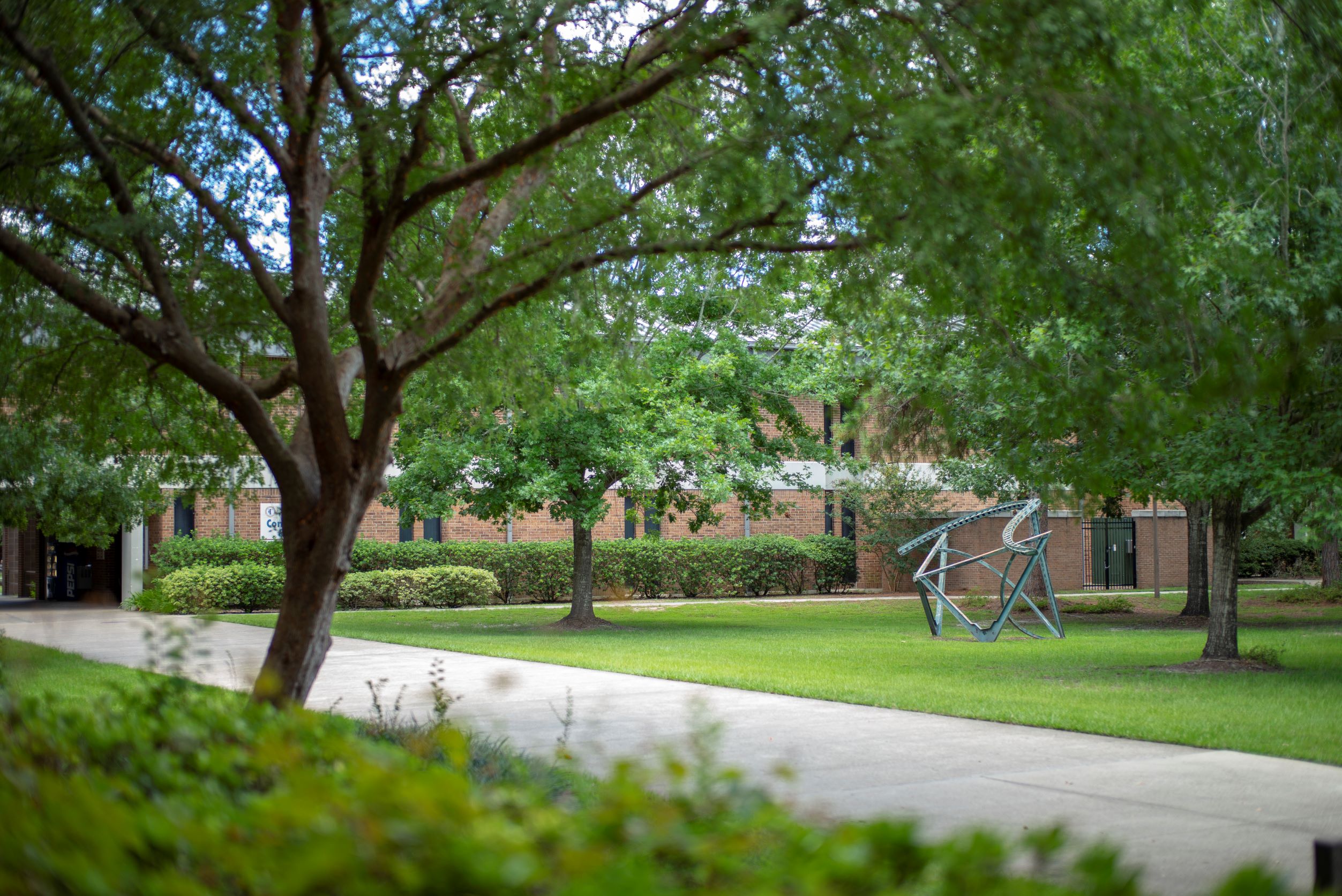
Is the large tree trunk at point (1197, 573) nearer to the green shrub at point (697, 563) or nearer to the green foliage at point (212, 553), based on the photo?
the green shrub at point (697, 563)

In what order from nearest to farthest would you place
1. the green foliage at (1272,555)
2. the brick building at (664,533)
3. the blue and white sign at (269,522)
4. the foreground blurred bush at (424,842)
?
Result: the foreground blurred bush at (424,842) → the blue and white sign at (269,522) → the brick building at (664,533) → the green foliage at (1272,555)

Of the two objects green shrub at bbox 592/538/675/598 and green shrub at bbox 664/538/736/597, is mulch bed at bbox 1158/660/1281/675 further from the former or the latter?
green shrub at bbox 664/538/736/597

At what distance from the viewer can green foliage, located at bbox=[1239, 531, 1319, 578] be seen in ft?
141

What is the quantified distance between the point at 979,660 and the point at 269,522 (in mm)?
19416

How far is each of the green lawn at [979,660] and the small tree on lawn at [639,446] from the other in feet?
7.63

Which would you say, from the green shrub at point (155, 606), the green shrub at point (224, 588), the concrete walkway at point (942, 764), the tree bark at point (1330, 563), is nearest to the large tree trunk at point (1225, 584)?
the concrete walkway at point (942, 764)

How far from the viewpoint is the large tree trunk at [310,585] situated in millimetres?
7758

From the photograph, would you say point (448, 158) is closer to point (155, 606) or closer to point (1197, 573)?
point (155, 606)

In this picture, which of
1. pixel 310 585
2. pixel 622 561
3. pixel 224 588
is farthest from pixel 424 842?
pixel 622 561

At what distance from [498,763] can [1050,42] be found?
15.8 feet

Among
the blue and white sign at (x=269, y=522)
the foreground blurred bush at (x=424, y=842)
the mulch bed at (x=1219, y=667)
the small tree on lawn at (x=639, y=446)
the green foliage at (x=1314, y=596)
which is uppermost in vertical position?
the small tree on lawn at (x=639, y=446)

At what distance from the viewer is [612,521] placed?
114 ft

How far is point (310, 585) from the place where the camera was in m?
7.82

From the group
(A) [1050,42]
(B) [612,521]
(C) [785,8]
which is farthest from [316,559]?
(B) [612,521]
